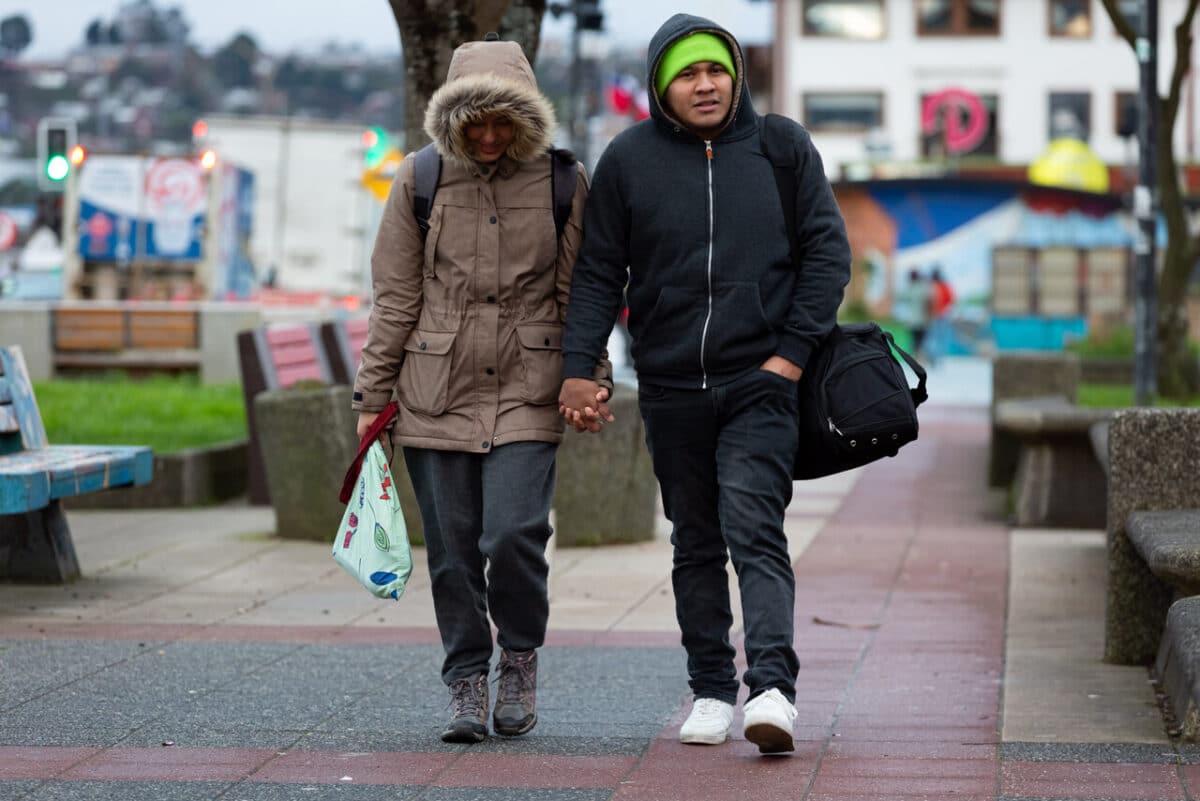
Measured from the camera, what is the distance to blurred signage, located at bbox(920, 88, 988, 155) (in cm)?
6097

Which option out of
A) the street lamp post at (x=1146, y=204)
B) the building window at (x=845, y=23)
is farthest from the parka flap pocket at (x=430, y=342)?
→ the building window at (x=845, y=23)

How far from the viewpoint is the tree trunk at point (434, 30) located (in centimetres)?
943

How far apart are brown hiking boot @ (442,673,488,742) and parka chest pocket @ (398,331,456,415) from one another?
28.3 inches

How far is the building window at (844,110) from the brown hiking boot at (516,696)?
2341 inches

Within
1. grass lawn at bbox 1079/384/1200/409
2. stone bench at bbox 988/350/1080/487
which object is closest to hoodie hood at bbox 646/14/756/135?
stone bench at bbox 988/350/1080/487

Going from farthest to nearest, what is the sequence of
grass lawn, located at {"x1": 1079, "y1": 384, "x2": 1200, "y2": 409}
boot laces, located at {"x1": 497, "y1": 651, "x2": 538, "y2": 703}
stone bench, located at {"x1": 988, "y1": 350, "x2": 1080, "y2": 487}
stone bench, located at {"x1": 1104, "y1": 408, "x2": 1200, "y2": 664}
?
grass lawn, located at {"x1": 1079, "y1": 384, "x2": 1200, "y2": 409}, stone bench, located at {"x1": 988, "y1": 350, "x2": 1080, "y2": 487}, stone bench, located at {"x1": 1104, "y1": 408, "x2": 1200, "y2": 664}, boot laces, located at {"x1": 497, "y1": 651, "x2": 538, "y2": 703}

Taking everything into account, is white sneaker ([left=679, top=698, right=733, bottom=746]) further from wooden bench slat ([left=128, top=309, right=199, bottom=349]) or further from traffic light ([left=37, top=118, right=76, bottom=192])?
traffic light ([left=37, top=118, right=76, bottom=192])

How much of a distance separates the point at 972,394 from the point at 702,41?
2386 centimetres

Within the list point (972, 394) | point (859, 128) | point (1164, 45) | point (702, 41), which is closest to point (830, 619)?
Result: point (702, 41)

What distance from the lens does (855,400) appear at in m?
5.18

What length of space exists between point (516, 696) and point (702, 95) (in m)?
1.63

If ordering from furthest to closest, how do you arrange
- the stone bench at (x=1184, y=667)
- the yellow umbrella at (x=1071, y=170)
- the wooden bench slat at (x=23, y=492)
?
the yellow umbrella at (x=1071, y=170)
the wooden bench slat at (x=23, y=492)
the stone bench at (x=1184, y=667)

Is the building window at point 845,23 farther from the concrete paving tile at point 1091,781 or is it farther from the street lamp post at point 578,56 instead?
the concrete paving tile at point 1091,781

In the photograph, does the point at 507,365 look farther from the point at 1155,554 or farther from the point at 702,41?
the point at 1155,554
